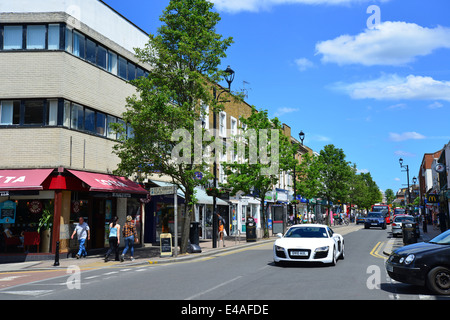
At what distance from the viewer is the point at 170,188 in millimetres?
18453

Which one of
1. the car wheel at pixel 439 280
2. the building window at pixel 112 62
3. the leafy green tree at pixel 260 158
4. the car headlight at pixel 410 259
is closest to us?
the car wheel at pixel 439 280

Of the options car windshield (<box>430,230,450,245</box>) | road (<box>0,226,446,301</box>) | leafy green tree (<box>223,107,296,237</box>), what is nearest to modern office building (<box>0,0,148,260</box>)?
road (<box>0,226,446,301</box>)

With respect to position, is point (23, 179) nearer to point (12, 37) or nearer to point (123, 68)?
point (12, 37)

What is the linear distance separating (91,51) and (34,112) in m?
4.31

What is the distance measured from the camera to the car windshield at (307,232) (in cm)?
1421

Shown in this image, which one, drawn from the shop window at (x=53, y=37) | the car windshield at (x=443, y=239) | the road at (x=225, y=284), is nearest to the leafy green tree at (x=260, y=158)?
the shop window at (x=53, y=37)

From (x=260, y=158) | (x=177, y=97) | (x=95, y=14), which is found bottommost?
(x=260, y=158)

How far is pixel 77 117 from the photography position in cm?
1998

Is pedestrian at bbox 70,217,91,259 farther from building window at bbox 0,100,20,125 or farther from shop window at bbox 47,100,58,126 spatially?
building window at bbox 0,100,20,125

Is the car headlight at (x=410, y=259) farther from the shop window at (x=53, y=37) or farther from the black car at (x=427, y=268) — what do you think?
the shop window at (x=53, y=37)

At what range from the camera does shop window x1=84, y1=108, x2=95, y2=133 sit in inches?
810

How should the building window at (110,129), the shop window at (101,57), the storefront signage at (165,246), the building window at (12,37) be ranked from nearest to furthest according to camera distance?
the storefront signage at (165,246) → the building window at (12,37) → the shop window at (101,57) → the building window at (110,129)

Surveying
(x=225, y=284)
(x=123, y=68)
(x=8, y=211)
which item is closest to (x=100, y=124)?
(x=123, y=68)

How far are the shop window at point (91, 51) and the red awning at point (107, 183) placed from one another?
5.67 meters
